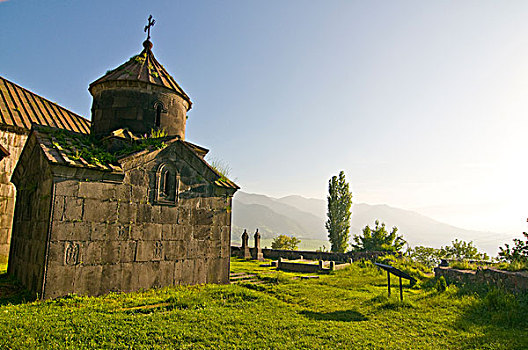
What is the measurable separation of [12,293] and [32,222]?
216 cm

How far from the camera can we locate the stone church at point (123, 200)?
8.45 m

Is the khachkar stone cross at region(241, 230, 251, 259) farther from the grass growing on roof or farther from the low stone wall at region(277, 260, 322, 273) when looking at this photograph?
the grass growing on roof

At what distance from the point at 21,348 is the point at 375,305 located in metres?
8.40

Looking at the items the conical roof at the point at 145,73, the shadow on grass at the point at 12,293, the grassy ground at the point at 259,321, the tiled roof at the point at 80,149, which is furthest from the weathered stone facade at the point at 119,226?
the conical roof at the point at 145,73

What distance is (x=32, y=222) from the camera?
10000 mm

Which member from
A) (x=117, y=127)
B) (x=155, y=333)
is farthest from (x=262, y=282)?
(x=117, y=127)

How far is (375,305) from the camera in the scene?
9.20 meters

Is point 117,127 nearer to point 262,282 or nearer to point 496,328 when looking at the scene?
point 262,282

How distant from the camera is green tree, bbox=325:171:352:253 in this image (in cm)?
3819

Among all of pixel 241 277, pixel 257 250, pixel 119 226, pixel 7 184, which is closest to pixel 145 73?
pixel 119 226

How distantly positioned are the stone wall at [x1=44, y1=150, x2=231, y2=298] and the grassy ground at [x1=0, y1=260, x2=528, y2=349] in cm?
54

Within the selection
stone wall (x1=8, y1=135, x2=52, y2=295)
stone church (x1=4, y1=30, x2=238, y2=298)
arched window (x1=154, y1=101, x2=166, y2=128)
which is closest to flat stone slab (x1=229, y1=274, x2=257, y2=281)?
stone church (x1=4, y1=30, x2=238, y2=298)

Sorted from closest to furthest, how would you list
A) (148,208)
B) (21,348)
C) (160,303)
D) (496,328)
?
1. (21,348)
2. (496,328)
3. (160,303)
4. (148,208)

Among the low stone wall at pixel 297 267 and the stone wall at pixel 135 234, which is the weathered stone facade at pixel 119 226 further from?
the low stone wall at pixel 297 267
